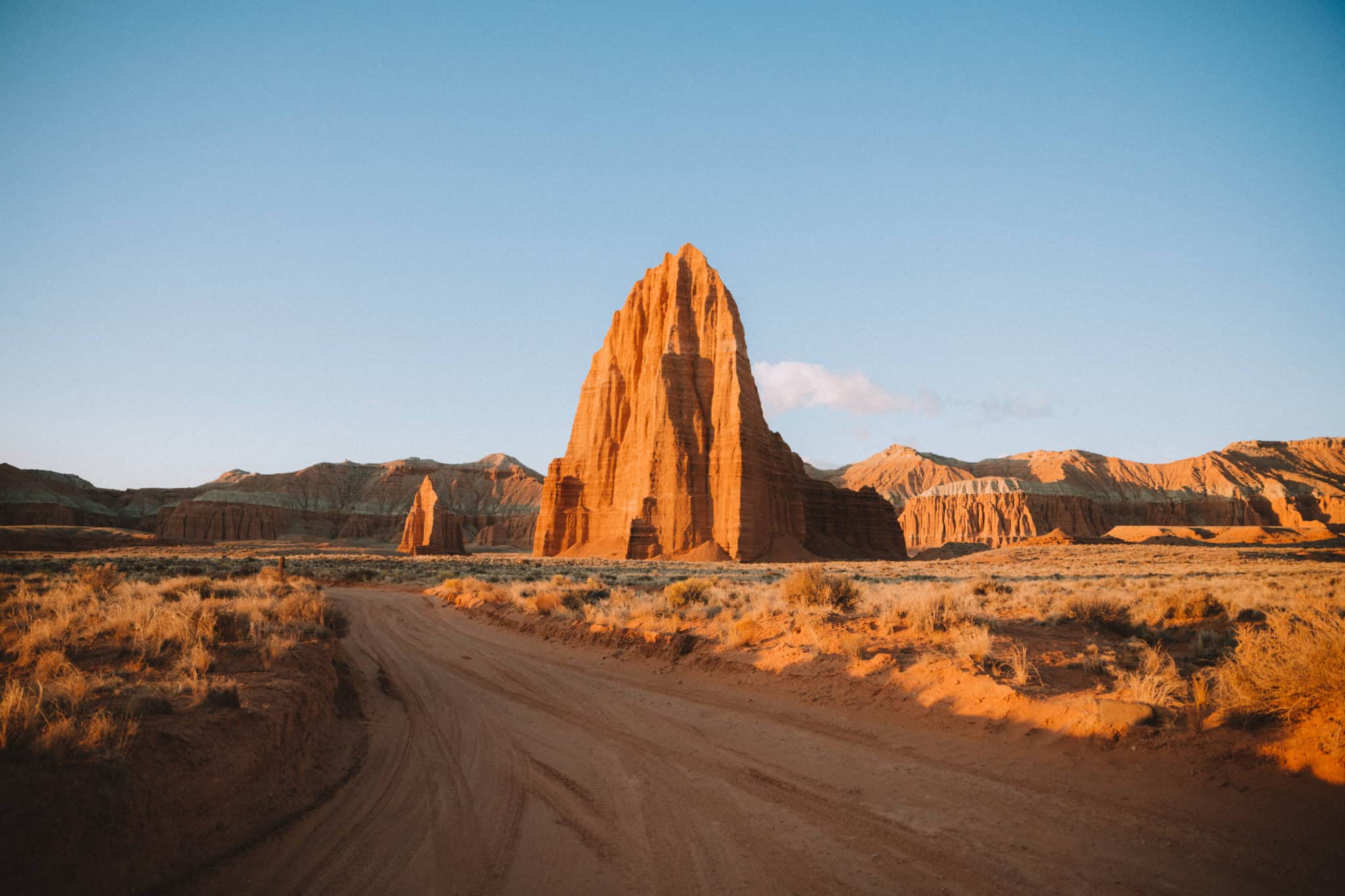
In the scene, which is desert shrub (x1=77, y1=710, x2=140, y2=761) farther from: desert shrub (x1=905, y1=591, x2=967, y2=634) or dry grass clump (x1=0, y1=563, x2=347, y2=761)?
desert shrub (x1=905, y1=591, x2=967, y2=634)

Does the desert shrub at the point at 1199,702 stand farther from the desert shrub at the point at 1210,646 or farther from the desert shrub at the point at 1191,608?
the desert shrub at the point at 1191,608

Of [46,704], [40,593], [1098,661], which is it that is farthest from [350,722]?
[40,593]

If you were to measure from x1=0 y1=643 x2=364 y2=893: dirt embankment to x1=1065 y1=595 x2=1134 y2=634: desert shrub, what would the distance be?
12.6 m

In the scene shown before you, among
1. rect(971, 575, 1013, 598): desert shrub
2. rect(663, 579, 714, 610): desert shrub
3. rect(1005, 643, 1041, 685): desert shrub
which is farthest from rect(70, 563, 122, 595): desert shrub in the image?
rect(971, 575, 1013, 598): desert shrub

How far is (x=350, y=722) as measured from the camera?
8422 mm

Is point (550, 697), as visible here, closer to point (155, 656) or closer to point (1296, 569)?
point (155, 656)

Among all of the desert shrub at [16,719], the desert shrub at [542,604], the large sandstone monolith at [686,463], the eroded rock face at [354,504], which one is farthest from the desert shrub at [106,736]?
the eroded rock face at [354,504]

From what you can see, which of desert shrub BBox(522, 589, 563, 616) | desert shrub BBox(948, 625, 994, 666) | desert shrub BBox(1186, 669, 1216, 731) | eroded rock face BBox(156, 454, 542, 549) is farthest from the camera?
eroded rock face BBox(156, 454, 542, 549)

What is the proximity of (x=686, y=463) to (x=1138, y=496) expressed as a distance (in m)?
114

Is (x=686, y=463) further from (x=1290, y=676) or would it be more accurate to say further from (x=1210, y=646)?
(x=1290, y=676)

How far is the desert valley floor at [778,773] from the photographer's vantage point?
4602 millimetres

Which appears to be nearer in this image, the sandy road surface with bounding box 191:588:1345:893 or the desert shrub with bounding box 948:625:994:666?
the sandy road surface with bounding box 191:588:1345:893

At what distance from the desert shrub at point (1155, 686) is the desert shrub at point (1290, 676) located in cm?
41

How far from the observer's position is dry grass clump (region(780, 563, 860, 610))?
14.2 metres
